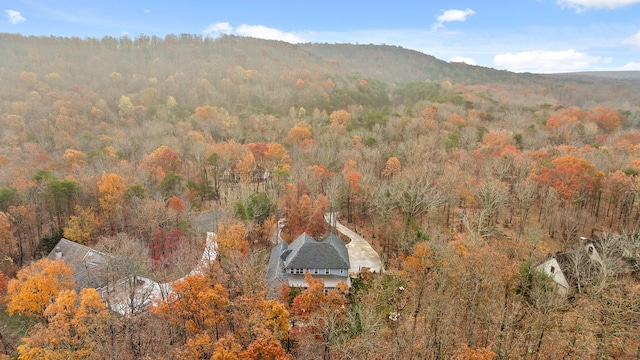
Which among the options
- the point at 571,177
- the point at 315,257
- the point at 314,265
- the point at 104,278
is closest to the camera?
the point at 104,278

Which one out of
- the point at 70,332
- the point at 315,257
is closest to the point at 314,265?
the point at 315,257

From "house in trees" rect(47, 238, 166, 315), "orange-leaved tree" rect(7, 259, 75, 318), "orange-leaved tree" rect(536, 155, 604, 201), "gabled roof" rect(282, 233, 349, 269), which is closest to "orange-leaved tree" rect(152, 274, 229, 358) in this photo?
"house in trees" rect(47, 238, 166, 315)

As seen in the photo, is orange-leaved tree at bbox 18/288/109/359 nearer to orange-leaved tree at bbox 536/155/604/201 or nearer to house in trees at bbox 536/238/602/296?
house in trees at bbox 536/238/602/296

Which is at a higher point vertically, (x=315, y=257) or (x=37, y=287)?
(x=37, y=287)

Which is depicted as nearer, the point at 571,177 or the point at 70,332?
the point at 70,332

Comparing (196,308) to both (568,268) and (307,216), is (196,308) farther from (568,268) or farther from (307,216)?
(568,268)

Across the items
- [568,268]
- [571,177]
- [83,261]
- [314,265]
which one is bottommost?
[314,265]
